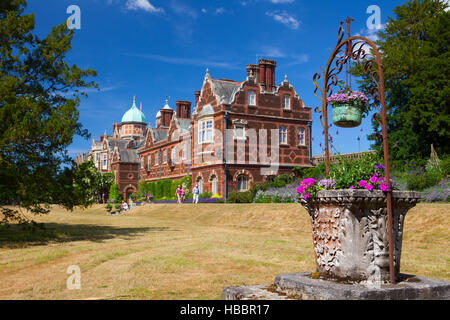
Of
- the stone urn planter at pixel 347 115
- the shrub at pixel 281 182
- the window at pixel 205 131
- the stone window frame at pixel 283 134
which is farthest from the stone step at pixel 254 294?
the stone window frame at pixel 283 134

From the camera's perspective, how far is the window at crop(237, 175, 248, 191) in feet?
110

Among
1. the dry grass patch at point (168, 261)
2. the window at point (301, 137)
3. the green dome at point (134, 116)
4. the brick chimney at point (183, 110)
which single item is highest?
the green dome at point (134, 116)

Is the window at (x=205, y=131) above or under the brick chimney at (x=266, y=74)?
under

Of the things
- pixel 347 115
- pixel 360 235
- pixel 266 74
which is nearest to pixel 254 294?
pixel 360 235

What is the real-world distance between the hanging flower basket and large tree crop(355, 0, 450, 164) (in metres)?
18.2

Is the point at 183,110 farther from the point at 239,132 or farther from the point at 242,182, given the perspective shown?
the point at 242,182

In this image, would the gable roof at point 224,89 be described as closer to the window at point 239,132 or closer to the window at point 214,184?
the window at point 239,132

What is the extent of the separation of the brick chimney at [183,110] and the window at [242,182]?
1735 cm

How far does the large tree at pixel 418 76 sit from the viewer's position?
2436 cm

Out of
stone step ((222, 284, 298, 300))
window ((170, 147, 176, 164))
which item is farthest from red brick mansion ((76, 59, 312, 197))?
stone step ((222, 284, 298, 300))

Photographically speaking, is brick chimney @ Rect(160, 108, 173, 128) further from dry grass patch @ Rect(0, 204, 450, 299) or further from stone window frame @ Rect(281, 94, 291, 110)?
dry grass patch @ Rect(0, 204, 450, 299)

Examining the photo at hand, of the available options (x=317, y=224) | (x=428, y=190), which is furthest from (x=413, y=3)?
(x=317, y=224)
